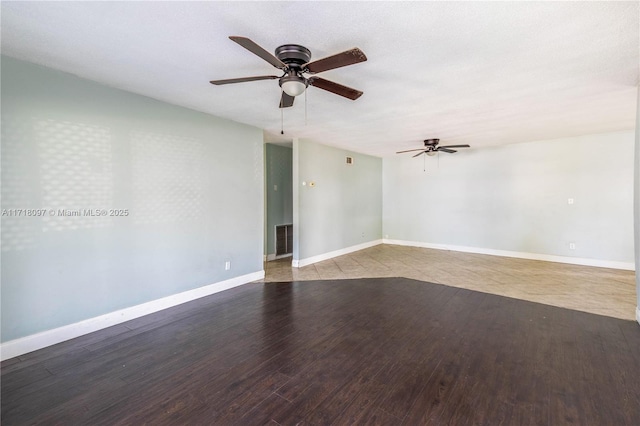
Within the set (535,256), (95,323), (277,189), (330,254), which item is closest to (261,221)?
(277,189)

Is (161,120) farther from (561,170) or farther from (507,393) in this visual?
(561,170)

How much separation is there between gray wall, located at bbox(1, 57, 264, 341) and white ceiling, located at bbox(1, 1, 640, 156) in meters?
0.31

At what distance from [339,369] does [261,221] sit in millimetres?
3041

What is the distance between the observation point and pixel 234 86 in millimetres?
2998

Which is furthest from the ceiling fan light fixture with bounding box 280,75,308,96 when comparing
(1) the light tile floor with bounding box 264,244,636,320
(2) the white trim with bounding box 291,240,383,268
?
(2) the white trim with bounding box 291,240,383,268

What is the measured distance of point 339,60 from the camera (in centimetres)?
189

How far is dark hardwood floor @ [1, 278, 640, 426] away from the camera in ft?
6.03

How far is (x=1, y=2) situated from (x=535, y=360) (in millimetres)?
4700

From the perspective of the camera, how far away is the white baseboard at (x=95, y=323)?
99.1 inches

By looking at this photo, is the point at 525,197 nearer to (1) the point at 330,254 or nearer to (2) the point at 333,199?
(2) the point at 333,199

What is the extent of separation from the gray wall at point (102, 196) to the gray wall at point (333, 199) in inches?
66.6

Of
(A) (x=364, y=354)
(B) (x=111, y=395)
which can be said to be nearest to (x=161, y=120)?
(B) (x=111, y=395)

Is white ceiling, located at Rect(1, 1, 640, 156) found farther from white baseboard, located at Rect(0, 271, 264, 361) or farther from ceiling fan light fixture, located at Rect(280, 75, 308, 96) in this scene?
white baseboard, located at Rect(0, 271, 264, 361)

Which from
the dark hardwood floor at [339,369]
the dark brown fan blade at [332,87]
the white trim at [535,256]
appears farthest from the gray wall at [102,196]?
the white trim at [535,256]
